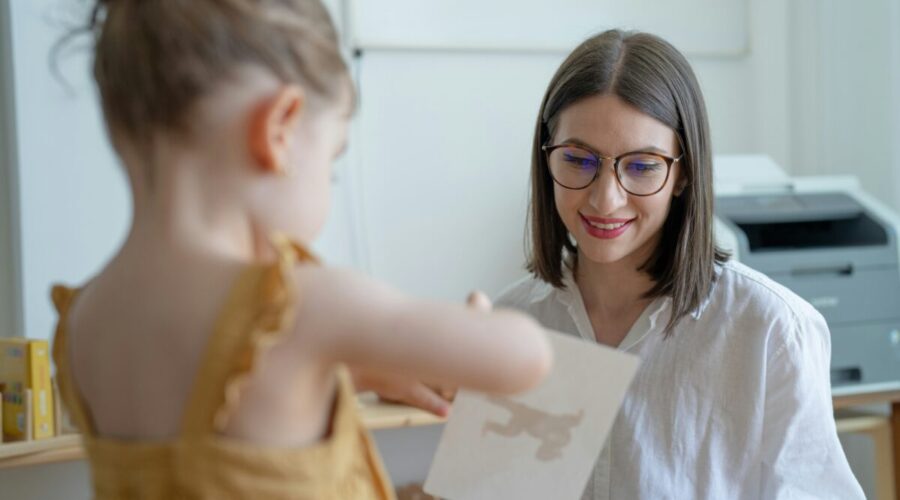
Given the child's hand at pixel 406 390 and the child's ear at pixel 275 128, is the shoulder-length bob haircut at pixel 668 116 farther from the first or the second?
the child's ear at pixel 275 128

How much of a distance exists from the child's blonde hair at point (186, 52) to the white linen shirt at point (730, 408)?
34.9 inches

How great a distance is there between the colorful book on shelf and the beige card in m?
1.13

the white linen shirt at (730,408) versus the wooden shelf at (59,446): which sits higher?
the white linen shirt at (730,408)

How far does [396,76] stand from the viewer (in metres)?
2.73

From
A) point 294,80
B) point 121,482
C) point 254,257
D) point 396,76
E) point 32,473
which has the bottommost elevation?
point 32,473

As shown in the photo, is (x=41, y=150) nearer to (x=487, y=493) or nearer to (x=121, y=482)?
(x=487, y=493)

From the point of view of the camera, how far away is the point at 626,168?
4.64 ft

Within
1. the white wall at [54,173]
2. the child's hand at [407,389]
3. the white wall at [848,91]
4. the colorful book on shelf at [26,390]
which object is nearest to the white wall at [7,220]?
the white wall at [54,173]

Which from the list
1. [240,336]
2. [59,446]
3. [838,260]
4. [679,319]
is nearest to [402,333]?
[240,336]

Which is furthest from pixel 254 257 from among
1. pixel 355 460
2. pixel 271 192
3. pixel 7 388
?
pixel 7 388

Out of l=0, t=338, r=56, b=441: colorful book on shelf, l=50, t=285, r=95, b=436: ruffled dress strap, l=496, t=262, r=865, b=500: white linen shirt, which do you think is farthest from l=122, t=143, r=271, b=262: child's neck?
l=0, t=338, r=56, b=441: colorful book on shelf

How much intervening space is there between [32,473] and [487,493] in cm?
162

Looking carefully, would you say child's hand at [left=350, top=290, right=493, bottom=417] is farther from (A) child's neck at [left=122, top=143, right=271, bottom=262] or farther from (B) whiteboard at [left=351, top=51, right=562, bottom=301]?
(B) whiteboard at [left=351, top=51, right=562, bottom=301]

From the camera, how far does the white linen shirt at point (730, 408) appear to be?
54.5 inches
